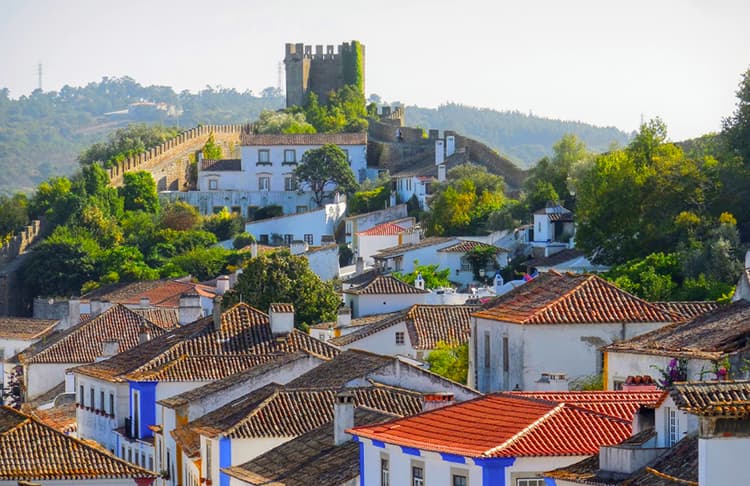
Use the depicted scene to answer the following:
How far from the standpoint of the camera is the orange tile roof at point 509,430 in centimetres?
2844

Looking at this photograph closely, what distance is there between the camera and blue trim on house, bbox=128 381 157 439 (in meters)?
Answer: 50.4

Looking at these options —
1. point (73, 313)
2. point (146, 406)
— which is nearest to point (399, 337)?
point (146, 406)

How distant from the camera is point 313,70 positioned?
14375 cm

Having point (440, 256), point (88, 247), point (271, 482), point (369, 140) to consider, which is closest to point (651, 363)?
point (271, 482)

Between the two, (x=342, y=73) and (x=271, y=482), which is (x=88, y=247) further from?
(x=271, y=482)

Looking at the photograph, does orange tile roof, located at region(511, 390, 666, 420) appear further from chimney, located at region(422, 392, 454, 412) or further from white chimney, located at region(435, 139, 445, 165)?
white chimney, located at region(435, 139, 445, 165)

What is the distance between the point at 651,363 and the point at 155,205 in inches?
3193

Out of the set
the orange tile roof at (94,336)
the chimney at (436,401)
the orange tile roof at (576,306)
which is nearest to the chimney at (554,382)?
the chimney at (436,401)

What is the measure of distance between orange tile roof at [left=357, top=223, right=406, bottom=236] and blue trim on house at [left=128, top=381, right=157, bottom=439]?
4617 centimetres

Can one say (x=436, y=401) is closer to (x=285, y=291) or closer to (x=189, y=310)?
(x=285, y=291)

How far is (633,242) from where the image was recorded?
2749 inches

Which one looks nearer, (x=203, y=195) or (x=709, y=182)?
(x=709, y=182)

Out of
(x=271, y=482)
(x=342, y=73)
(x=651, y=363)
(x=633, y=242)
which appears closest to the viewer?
(x=271, y=482)

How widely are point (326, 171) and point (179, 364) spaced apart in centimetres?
6232
